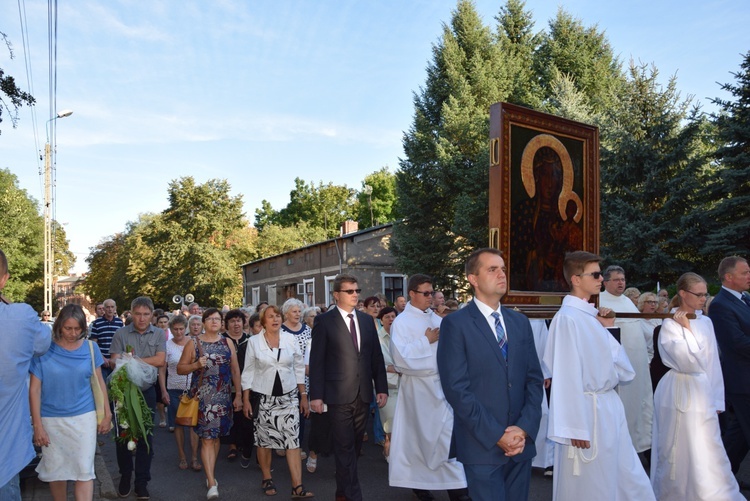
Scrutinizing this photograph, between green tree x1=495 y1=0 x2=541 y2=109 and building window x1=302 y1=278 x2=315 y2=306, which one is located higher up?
green tree x1=495 y1=0 x2=541 y2=109

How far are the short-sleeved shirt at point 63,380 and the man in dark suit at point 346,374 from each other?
198cm

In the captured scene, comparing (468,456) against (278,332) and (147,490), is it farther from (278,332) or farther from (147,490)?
(147,490)

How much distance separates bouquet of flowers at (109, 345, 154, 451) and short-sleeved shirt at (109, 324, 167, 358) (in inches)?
28.1

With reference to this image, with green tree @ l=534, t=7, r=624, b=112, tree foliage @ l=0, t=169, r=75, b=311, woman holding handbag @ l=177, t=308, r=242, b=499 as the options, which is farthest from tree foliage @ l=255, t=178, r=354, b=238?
woman holding handbag @ l=177, t=308, r=242, b=499

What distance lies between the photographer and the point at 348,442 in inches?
248

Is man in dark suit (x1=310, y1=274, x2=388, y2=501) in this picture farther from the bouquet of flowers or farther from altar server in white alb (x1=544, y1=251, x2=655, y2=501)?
altar server in white alb (x1=544, y1=251, x2=655, y2=501)

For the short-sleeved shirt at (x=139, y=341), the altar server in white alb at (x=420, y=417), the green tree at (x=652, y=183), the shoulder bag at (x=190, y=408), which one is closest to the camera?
the altar server in white alb at (x=420, y=417)

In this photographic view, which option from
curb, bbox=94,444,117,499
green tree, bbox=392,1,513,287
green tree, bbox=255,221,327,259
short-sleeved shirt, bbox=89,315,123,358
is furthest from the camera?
green tree, bbox=255,221,327,259

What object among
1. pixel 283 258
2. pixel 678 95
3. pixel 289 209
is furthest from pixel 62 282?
pixel 678 95

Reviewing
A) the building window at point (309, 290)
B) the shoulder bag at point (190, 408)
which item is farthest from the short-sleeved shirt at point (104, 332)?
the building window at point (309, 290)

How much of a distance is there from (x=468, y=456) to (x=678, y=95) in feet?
71.6

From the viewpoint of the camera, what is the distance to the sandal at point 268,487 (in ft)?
23.6

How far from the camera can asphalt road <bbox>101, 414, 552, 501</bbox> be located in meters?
7.17

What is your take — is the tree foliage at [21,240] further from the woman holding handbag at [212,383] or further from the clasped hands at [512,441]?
the clasped hands at [512,441]
